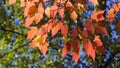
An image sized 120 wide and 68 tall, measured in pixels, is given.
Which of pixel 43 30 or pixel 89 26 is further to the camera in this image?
pixel 43 30

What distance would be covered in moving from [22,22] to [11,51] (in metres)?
1.32

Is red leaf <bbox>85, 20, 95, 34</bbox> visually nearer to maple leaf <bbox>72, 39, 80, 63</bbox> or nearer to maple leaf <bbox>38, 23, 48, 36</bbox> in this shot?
maple leaf <bbox>72, 39, 80, 63</bbox>

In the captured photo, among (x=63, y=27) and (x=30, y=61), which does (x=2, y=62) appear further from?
(x=63, y=27)

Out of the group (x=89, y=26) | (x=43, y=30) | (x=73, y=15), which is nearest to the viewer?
(x=89, y=26)

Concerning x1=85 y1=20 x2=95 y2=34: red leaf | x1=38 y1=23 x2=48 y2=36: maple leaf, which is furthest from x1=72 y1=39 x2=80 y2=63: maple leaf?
x1=38 y1=23 x2=48 y2=36: maple leaf

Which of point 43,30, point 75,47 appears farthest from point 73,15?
point 75,47

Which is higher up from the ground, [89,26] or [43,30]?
[43,30]

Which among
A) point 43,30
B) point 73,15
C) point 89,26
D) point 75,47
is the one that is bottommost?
point 75,47

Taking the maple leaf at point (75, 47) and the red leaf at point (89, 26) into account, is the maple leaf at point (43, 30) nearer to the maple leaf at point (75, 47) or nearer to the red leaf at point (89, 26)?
the maple leaf at point (75, 47)

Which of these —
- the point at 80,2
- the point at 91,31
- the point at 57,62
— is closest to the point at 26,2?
the point at 80,2

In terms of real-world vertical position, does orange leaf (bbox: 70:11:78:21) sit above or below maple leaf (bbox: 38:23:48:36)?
above

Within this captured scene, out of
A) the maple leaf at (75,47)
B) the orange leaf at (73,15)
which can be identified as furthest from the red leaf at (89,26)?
the orange leaf at (73,15)

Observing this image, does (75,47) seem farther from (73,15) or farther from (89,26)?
(73,15)

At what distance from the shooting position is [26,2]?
4074 millimetres
